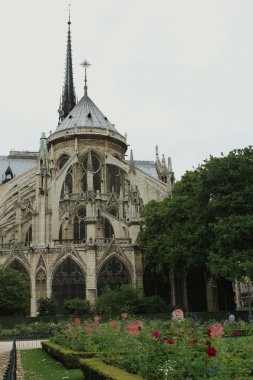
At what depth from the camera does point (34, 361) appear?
15023mm

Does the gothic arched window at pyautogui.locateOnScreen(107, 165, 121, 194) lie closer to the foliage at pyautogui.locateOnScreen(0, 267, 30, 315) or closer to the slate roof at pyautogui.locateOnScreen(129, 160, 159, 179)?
the slate roof at pyautogui.locateOnScreen(129, 160, 159, 179)

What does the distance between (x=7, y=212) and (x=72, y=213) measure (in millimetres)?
8373

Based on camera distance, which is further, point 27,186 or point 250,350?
point 27,186

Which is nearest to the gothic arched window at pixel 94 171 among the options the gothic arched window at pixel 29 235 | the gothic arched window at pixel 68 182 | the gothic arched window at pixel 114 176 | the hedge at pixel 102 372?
the gothic arched window at pixel 114 176

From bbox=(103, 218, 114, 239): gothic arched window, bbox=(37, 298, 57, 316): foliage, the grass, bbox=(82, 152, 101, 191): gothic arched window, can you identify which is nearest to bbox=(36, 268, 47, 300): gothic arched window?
bbox=(37, 298, 57, 316): foliage

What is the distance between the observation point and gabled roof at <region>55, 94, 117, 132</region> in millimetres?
54803

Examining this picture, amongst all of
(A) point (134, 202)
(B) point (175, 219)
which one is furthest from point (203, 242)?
(A) point (134, 202)

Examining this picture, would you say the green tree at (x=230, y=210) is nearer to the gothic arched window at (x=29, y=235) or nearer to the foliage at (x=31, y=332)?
the foliage at (x=31, y=332)

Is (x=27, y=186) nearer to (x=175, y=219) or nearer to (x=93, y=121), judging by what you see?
(x=93, y=121)

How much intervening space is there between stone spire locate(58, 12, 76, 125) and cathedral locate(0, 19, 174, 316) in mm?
17902

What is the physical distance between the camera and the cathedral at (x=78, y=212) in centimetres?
3816

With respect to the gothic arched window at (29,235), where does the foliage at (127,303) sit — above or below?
below

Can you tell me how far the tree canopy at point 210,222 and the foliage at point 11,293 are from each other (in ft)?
32.9

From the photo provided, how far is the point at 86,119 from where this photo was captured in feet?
182
